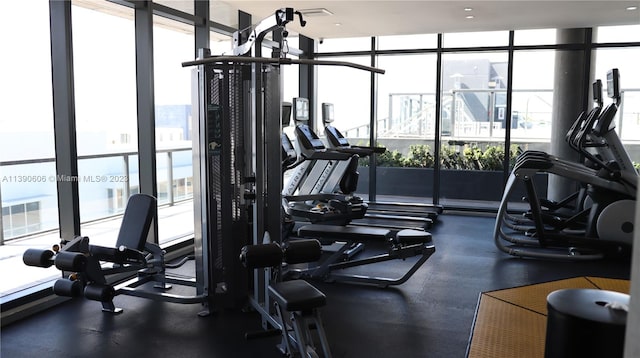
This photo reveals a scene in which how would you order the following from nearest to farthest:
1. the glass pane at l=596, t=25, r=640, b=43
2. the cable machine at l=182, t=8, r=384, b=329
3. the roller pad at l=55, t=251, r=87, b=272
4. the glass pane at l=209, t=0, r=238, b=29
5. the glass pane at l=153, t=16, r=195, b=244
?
→ the roller pad at l=55, t=251, r=87, b=272, the cable machine at l=182, t=8, r=384, b=329, the glass pane at l=153, t=16, r=195, b=244, the glass pane at l=209, t=0, r=238, b=29, the glass pane at l=596, t=25, r=640, b=43

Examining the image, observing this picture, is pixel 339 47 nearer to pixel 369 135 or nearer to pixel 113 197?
pixel 369 135

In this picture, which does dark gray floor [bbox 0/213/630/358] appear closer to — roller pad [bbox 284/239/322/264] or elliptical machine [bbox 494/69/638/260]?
elliptical machine [bbox 494/69/638/260]

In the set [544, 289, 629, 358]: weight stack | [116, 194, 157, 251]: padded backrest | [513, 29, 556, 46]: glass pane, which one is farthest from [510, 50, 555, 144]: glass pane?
[116, 194, 157, 251]: padded backrest

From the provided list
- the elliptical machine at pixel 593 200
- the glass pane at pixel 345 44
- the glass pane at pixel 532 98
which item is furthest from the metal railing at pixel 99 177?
the glass pane at pixel 532 98

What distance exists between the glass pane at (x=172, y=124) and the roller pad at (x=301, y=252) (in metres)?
2.32

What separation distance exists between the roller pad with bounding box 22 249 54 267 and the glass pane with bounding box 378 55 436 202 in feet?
17.1

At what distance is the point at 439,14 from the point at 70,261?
4.45m

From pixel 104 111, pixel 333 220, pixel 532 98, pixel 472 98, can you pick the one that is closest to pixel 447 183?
pixel 472 98

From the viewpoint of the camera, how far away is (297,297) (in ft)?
8.25

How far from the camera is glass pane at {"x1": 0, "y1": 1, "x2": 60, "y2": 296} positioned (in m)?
3.61

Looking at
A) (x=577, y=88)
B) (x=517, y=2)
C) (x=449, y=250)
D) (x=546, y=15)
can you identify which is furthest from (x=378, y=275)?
(x=577, y=88)

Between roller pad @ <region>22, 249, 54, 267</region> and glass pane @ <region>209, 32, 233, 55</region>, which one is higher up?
glass pane @ <region>209, 32, 233, 55</region>

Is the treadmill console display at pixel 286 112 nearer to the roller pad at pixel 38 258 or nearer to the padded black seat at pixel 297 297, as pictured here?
the roller pad at pixel 38 258

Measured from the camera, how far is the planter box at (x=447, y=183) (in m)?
7.39
